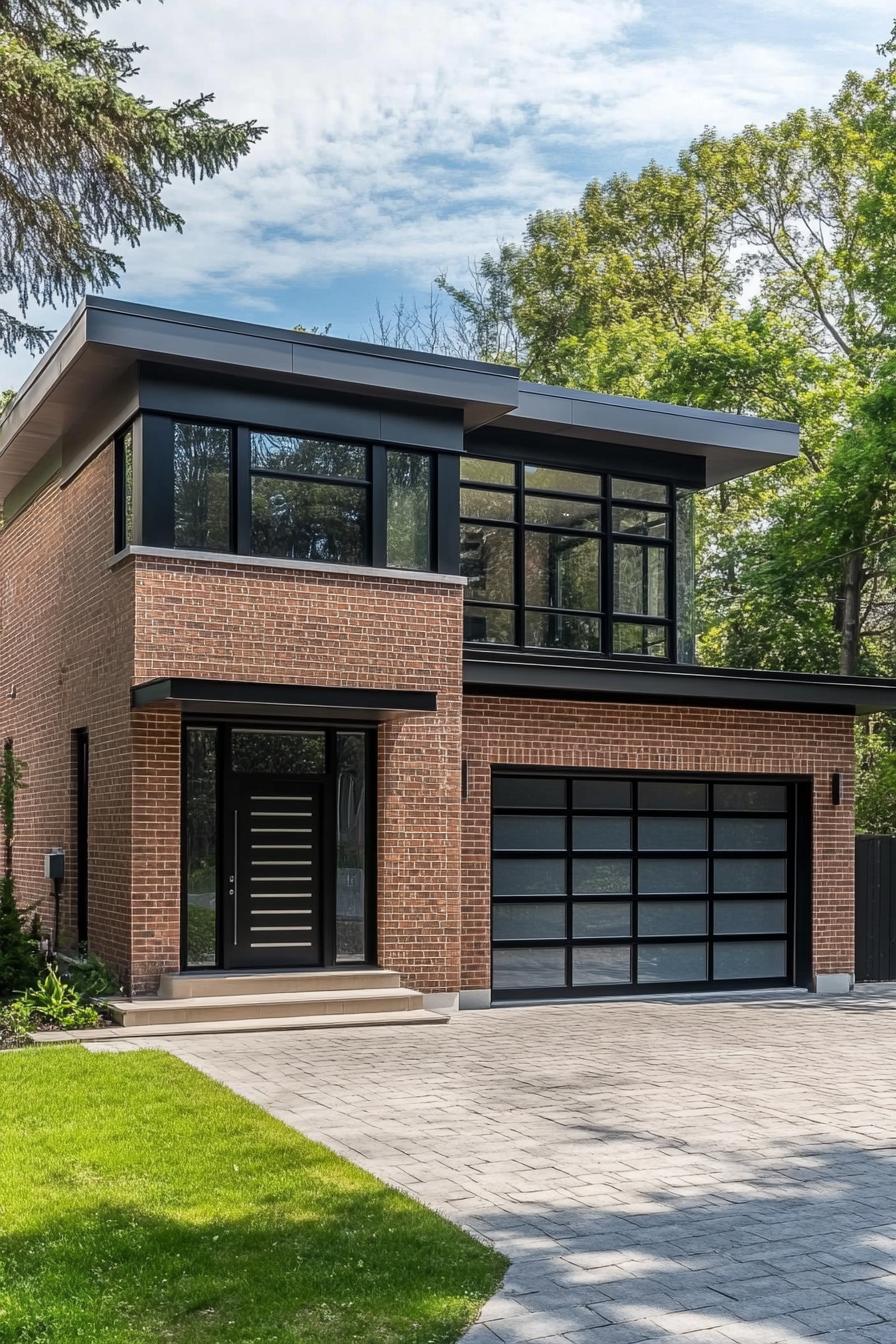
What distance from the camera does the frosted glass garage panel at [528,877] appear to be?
16219 millimetres

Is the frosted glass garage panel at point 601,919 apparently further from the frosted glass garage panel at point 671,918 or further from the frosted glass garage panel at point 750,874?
the frosted glass garage panel at point 750,874

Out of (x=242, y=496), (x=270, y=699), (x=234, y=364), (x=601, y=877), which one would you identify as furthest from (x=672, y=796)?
(x=234, y=364)

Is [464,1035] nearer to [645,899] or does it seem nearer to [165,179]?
[645,899]

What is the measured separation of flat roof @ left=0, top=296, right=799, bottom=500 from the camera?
1404cm

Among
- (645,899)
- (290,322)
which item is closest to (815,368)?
(290,322)

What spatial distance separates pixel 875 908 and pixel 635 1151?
11990 mm

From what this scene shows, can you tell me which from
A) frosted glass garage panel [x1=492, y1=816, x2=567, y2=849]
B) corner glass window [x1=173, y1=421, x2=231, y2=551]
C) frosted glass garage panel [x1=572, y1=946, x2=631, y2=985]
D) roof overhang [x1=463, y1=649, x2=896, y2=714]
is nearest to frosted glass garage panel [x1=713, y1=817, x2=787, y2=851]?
roof overhang [x1=463, y1=649, x2=896, y2=714]

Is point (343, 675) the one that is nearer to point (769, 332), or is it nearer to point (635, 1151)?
point (635, 1151)

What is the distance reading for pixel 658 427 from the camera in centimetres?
1845

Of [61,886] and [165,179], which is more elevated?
[165,179]

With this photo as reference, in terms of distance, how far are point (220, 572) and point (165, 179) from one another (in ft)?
16.2

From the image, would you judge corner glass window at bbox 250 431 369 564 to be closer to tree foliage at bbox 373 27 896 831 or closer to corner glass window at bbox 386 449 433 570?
corner glass window at bbox 386 449 433 570

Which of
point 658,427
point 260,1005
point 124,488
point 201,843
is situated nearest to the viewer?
point 260,1005

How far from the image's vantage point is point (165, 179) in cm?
1623
